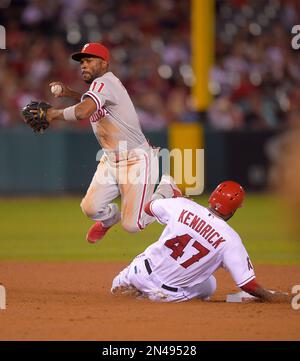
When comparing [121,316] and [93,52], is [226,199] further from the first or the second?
[93,52]

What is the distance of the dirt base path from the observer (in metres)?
6.00

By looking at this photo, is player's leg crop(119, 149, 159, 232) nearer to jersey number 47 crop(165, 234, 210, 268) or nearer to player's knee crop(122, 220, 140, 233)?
player's knee crop(122, 220, 140, 233)

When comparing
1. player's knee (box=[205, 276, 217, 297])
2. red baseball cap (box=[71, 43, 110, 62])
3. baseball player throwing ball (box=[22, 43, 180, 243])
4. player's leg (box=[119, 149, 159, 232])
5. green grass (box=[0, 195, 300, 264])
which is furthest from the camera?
green grass (box=[0, 195, 300, 264])

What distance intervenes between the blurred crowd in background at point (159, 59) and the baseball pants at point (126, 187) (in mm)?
7226

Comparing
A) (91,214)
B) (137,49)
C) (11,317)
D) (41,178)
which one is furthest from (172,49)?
(11,317)

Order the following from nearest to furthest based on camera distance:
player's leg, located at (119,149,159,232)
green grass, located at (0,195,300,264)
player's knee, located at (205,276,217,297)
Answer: player's knee, located at (205,276,217,297)
player's leg, located at (119,149,159,232)
green grass, located at (0,195,300,264)

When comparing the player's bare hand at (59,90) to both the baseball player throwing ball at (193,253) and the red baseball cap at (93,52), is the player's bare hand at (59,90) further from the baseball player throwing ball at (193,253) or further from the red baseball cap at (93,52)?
the baseball player throwing ball at (193,253)

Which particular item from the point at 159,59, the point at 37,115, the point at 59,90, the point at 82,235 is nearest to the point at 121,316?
the point at 37,115

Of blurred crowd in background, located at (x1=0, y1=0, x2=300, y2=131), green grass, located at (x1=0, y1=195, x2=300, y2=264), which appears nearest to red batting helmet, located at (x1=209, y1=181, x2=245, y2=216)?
green grass, located at (x1=0, y1=195, x2=300, y2=264)

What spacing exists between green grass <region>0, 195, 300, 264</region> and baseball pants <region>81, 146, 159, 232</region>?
6.64 ft

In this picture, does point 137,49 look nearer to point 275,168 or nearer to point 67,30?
point 67,30

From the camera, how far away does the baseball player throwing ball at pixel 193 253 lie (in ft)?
22.7

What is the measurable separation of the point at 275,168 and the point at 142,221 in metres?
7.96

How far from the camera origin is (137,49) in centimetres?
1702
